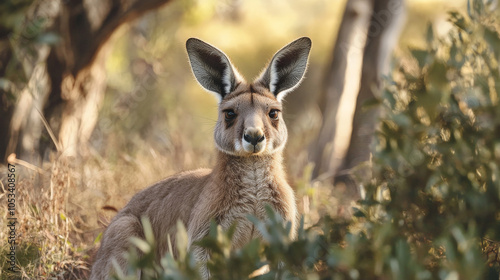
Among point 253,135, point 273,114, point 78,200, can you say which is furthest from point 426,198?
point 78,200

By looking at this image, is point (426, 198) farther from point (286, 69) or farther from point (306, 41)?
point (286, 69)

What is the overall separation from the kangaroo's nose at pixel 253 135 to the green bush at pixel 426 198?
0.89 m

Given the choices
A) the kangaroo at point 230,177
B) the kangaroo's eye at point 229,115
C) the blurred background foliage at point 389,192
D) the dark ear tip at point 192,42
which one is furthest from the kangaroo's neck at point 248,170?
the dark ear tip at point 192,42

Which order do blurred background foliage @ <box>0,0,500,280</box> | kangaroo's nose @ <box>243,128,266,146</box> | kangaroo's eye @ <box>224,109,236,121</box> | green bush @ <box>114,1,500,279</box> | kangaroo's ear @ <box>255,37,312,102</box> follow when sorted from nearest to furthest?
green bush @ <box>114,1,500,279</box> < blurred background foliage @ <box>0,0,500,280</box> < kangaroo's nose @ <box>243,128,266,146</box> < kangaroo's eye @ <box>224,109,236,121</box> < kangaroo's ear @ <box>255,37,312,102</box>

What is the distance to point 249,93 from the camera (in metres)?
5.02

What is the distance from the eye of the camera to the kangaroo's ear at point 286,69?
5059 mm

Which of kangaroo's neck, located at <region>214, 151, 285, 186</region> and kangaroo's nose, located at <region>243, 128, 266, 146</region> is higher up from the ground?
kangaroo's nose, located at <region>243, 128, 266, 146</region>

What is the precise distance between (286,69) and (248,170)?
91cm

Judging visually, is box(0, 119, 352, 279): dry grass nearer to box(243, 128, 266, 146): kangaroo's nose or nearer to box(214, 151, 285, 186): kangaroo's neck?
box(214, 151, 285, 186): kangaroo's neck

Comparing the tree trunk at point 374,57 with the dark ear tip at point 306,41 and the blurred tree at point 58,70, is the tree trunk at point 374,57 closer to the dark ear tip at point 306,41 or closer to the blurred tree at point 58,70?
the blurred tree at point 58,70

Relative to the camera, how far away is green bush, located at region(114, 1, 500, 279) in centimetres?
279

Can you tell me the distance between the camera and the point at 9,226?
5355mm

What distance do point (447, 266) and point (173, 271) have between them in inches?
44.3

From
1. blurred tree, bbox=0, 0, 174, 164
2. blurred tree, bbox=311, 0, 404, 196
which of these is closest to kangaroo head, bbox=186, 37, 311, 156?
blurred tree, bbox=0, 0, 174, 164
